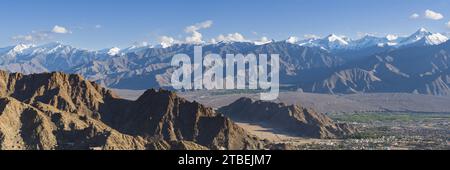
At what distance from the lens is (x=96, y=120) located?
153m

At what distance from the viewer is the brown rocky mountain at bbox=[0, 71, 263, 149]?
122162 millimetres

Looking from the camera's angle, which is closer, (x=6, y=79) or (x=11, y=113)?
(x=11, y=113)

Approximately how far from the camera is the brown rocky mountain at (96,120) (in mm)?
122162
